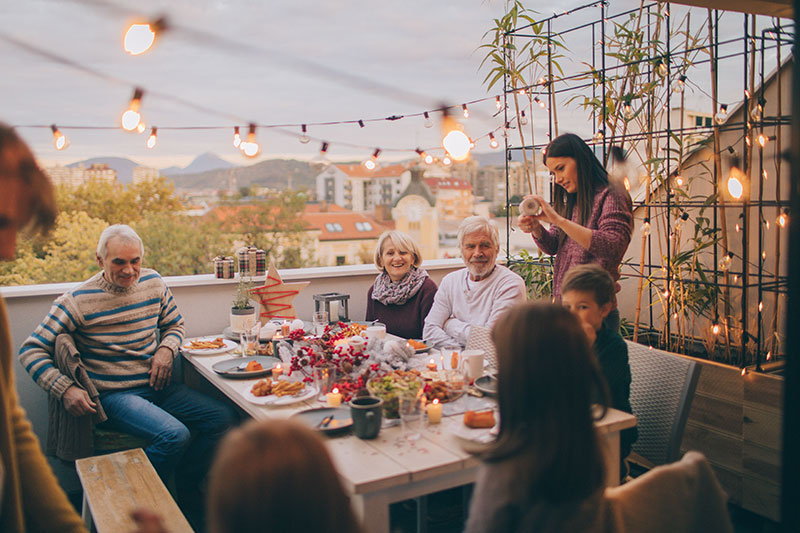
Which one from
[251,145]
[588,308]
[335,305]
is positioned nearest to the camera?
[588,308]

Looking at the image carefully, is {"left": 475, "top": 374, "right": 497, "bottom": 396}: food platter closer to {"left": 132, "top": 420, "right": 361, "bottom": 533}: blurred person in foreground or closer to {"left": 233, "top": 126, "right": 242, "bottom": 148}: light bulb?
{"left": 132, "top": 420, "right": 361, "bottom": 533}: blurred person in foreground

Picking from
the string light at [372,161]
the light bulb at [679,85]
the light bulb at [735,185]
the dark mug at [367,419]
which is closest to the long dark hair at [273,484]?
the dark mug at [367,419]

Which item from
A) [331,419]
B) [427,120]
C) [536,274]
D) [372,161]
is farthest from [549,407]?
[372,161]

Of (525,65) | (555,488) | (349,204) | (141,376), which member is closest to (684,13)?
(525,65)

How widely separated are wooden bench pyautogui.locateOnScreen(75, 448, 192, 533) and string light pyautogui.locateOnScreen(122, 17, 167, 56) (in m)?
1.56

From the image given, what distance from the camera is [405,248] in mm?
3475

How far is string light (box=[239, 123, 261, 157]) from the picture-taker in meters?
3.84

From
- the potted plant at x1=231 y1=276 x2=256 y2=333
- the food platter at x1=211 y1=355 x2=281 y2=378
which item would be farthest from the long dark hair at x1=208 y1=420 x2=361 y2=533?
the potted plant at x1=231 y1=276 x2=256 y2=333

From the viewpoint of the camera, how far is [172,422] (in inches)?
106

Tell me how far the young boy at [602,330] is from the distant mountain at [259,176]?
10.4 meters

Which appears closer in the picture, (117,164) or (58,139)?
(58,139)

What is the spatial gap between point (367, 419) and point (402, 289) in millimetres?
1782

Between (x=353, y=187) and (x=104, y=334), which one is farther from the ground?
(x=353, y=187)

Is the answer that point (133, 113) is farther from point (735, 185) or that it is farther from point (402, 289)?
point (735, 185)
